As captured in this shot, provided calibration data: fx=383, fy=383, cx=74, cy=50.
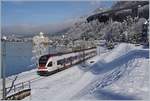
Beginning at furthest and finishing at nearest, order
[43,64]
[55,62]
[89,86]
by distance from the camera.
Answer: [55,62], [43,64], [89,86]

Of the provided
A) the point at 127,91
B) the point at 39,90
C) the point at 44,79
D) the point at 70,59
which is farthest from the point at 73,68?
the point at 127,91

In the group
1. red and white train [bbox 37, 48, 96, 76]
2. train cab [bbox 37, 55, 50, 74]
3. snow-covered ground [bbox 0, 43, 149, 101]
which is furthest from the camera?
red and white train [bbox 37, 48, 96, 76]

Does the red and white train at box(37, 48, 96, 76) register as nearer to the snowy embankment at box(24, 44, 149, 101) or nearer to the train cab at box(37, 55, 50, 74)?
the train cab at box(37, 55, 50, 74)

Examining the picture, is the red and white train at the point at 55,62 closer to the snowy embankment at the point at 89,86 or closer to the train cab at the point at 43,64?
the train cab at the point at 43,64

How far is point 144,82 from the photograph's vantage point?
3509 cm

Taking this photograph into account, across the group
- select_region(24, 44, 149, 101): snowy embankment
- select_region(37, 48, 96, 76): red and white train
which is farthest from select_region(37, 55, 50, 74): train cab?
select_region(24, 44, 149, 101): snowy embankment

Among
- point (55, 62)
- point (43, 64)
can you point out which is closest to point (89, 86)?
point (43, 64)

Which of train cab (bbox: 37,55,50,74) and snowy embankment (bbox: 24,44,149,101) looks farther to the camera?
train cab (bbox: 37,55,50,74)

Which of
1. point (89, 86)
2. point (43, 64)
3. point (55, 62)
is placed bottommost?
point (89, 86)

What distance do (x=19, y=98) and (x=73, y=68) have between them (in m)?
27.3

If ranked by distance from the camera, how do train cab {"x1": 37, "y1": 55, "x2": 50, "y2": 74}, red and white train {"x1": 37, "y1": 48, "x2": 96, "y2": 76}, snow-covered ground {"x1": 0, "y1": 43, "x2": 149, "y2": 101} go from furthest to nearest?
red and white train {"x1": 37, "y1": 48, "x2": 96, "y2": 76}, train cab {"x1": 37, "y1": 55, "x2": 50, "y2": 74}, snow-covered ground {"x1": 0, "y1": 43, "x2": 149, "y2": 101}

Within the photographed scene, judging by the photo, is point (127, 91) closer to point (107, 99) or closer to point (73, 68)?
point (107, 99)

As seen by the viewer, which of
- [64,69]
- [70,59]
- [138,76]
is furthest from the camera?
[70,59]

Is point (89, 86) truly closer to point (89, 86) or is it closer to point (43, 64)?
point (89, 86)
